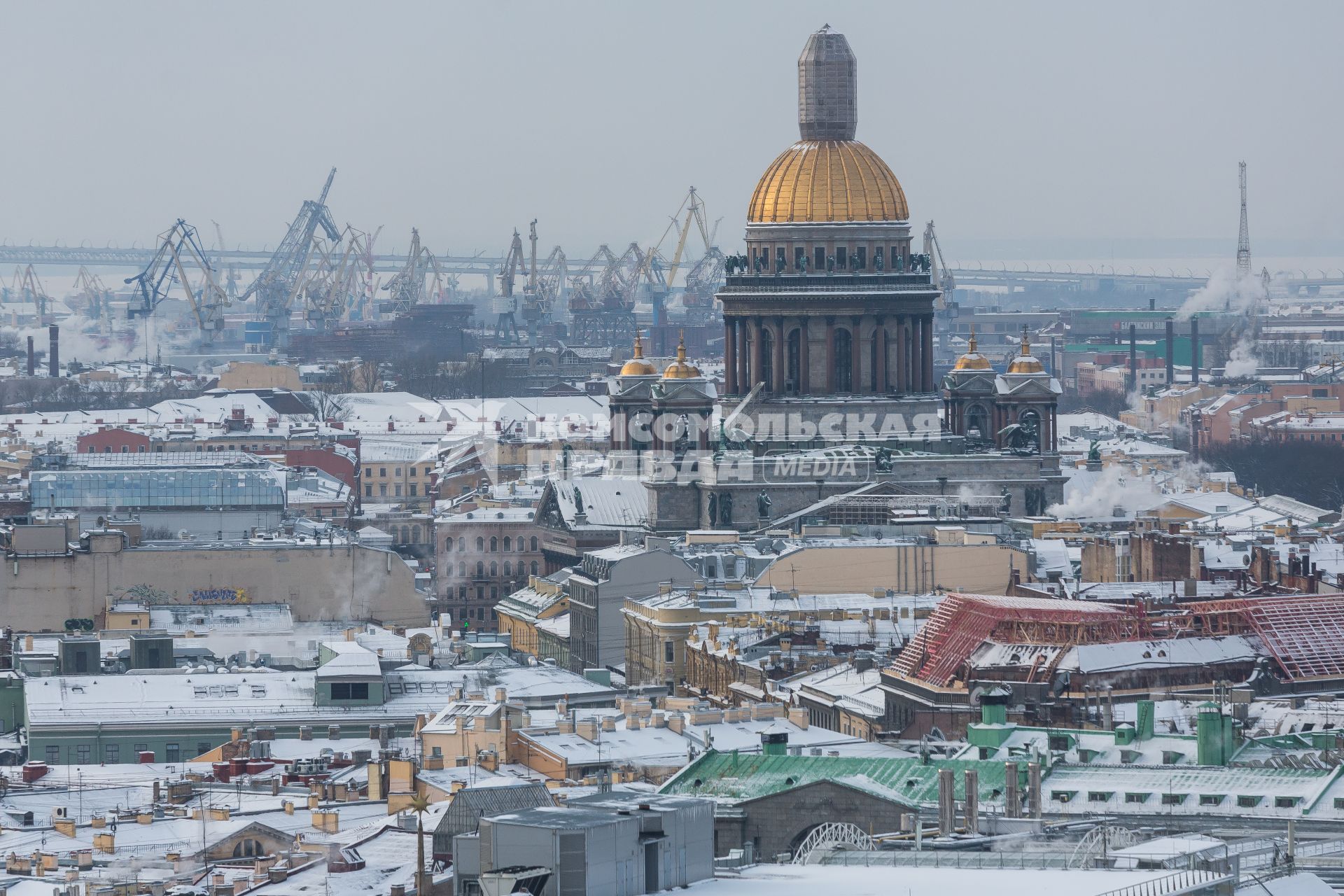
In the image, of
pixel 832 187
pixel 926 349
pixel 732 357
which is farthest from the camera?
pixel 732 357

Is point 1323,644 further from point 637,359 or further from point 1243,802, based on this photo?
point 637,359

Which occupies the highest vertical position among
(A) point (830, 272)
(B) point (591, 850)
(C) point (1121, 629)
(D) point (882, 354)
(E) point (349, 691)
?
(A) point (830, 272)

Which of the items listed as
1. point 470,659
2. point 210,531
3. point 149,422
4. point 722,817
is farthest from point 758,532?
point 149,422

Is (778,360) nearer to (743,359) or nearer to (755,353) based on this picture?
(755,353)

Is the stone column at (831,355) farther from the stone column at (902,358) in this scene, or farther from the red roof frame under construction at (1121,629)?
the red roof frame under construction at (1121,629)

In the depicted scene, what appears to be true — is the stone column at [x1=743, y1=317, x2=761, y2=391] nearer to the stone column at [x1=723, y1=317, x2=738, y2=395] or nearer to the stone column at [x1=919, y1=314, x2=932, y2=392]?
the stone column at [x1=723, y1=317, x2=738, y2=395]

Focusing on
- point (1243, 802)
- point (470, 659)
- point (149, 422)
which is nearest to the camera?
point (1243, 802)

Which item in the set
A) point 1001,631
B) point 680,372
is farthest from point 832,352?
point 1001,631

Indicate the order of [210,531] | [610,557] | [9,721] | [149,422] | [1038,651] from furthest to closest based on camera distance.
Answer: [149,422] < [210,531] < [610,557] < [9,721] < [1038,651]
